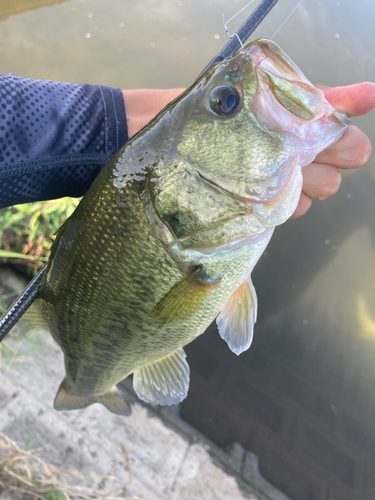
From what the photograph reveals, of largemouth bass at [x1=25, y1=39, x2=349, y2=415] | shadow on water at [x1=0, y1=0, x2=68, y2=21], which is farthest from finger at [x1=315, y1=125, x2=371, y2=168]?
shadow on water at [x1=0, y1=0, x2=68, y2=21]

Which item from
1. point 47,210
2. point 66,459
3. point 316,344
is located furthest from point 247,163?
point 316,344

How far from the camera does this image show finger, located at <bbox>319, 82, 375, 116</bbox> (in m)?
0.91

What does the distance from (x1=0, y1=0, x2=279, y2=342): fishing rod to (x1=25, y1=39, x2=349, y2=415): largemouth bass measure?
0.06 m

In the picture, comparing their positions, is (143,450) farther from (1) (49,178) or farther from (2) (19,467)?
(1) (49,178)

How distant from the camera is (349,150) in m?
1.01

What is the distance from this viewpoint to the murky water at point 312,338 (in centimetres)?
231

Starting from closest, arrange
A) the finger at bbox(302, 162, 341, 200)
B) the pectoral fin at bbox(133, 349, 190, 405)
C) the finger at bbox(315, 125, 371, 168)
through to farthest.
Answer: the finger at bbox(315, 125, 371, 168) → the finger at bbox(302, 162, 341, 200) → the pectoral fin at bbox(133, 349, 190, 405)

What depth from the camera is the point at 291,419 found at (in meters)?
2.42

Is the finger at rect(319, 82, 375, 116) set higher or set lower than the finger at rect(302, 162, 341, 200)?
higher

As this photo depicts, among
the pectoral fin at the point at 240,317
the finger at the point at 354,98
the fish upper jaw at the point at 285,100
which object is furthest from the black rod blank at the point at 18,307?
the finger at the point at 354,98

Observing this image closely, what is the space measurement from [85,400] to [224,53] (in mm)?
1597

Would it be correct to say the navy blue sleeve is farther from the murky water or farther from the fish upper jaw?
the murky water

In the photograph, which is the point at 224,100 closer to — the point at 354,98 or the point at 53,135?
the point at 354,98

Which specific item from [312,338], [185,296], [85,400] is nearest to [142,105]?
[185,296]
